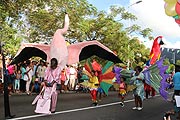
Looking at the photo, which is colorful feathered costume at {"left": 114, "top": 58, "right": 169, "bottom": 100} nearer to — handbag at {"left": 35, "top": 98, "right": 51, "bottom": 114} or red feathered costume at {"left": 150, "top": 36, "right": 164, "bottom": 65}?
red feathered costume at {"left": 150, "top": 36, "right": 164, "bottom": 65}

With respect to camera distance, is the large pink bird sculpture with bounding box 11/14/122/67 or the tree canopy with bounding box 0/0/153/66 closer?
the large pink bird sculpture with bounding box 11/14/122/67

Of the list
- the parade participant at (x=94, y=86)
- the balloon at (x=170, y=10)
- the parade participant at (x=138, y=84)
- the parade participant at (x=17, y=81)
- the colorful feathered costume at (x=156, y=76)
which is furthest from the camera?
the parade participant at (x=17, y=81)

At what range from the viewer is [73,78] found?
20141 mm

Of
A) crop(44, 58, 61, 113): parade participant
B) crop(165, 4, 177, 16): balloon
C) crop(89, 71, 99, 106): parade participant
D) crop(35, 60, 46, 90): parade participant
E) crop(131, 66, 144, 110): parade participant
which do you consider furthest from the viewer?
crop(35, 60, 46, 90): parade participant

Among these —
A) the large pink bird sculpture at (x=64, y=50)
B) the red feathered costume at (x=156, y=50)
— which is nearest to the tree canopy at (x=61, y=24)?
the red feathered costume at (x=156, y=50)

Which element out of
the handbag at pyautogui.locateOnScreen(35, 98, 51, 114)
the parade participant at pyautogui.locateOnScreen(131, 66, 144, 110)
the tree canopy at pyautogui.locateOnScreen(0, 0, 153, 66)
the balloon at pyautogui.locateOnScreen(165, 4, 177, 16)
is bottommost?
the handbag at pyautogui.locateOnScreen(35, 98, 51, 114)

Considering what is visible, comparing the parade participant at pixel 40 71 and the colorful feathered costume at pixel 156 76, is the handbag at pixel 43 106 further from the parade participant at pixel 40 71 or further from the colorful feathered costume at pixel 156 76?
the parade participant at pixel 40 71

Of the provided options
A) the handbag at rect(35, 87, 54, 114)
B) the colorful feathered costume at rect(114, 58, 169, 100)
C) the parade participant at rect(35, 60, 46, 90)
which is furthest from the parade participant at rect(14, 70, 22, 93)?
the handbag at rect(35, 87, 54, 114)

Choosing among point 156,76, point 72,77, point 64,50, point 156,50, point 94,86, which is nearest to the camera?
point 64,50

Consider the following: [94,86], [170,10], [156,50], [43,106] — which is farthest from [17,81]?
[170,10]

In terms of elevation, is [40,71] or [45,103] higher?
[40,71]

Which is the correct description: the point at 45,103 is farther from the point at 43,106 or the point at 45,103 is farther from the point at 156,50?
the point at 156,50

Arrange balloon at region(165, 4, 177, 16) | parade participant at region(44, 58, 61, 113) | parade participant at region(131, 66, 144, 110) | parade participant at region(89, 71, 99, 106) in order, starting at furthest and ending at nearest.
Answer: parade participant at region(89, 71, 99, 106) → parade participant at region(131, 66, 144, 110) → parade participant at region(44, 58, 61, 113) → balloon at region(165, 4, 177, 16)

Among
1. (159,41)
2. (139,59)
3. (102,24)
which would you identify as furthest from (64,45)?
(139,59)
